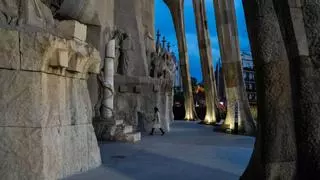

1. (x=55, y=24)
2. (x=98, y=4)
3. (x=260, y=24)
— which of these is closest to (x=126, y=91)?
(x=98, y=4)

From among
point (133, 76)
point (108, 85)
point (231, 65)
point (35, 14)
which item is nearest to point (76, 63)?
point (35, 14)

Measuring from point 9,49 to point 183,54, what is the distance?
32910mm

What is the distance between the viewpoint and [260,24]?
3.29 m

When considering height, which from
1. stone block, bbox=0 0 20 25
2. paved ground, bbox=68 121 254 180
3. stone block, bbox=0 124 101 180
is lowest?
paved ground, bbox=68 121 254 180

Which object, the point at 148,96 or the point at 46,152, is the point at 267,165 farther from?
the point at 148,96

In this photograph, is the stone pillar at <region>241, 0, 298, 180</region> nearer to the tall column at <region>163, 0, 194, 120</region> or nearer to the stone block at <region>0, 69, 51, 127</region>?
the stone block at <region>0, 69, 51, 127</region>

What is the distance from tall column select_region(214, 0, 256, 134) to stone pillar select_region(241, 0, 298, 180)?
509 inches

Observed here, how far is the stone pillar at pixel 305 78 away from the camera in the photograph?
3.00m

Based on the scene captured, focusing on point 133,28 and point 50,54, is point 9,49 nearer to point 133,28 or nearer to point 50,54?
point 50,54

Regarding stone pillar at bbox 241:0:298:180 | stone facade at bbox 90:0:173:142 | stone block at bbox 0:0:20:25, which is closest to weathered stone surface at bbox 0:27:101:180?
stone block at bbox 0:0:20:25

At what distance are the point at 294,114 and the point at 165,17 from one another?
16179 cm

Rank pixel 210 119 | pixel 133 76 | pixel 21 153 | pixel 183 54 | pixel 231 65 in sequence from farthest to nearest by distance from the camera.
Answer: pixel 183 54
pixel 210 119
pixel 231 65
pixel 133 76
pixel 21 153

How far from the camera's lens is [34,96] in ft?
15.4

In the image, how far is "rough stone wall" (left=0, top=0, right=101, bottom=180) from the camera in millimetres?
4586
